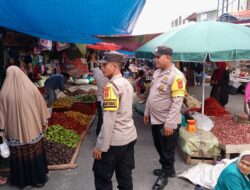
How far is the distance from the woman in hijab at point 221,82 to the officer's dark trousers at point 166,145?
4.56m

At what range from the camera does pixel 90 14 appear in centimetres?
395

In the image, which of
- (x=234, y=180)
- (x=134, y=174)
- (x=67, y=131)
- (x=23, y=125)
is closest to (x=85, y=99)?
(x=67, y=131)

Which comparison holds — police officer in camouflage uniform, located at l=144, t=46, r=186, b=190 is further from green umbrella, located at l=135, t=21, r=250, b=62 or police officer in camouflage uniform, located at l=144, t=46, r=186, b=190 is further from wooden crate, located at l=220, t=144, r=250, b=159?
green umbrella, located at l=135, t=21, r=250, b=62

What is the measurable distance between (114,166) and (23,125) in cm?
154

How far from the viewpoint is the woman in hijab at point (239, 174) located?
96.7 inches

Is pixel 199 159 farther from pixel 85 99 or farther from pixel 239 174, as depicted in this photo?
pixel 85 99

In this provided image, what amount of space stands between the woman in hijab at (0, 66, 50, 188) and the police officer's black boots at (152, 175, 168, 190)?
1733mm

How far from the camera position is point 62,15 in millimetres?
3740

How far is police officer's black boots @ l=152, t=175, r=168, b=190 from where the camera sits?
400 cm

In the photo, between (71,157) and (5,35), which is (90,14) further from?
(5,35)

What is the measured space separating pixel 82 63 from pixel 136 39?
7454 mm

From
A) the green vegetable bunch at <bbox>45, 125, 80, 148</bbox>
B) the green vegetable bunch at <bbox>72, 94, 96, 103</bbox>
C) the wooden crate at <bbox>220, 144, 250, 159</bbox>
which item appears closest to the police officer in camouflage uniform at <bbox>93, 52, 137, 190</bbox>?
the wooden crate at <bbox>220, 144, 250, 159</bbox>

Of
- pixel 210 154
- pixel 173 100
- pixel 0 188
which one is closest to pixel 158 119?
pixel 173 100

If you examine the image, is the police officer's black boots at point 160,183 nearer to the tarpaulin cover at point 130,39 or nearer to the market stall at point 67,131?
the market stall at point 67,131
